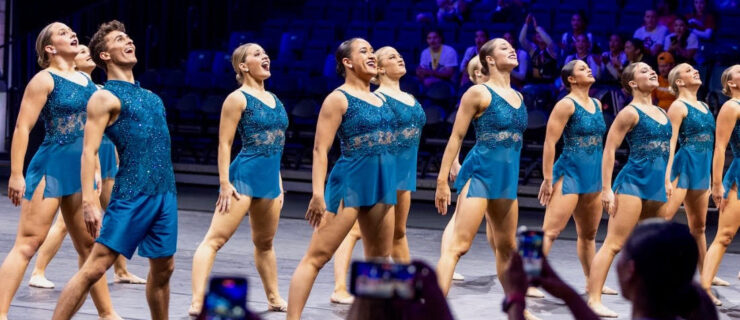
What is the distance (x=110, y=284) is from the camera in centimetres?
722

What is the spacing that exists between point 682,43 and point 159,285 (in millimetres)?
7643

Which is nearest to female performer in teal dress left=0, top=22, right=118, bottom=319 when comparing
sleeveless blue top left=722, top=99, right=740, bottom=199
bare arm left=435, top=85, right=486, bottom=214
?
bare arm left=435, top=85, right=486, bottom=214

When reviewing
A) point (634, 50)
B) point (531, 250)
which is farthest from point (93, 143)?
point (634, 50)

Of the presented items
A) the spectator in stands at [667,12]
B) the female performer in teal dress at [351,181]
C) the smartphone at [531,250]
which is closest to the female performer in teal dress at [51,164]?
the female performer in teal dress at [351,181]

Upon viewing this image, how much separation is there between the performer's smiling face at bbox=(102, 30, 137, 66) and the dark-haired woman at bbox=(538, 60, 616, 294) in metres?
2.83

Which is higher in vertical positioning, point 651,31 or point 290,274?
point 651,31

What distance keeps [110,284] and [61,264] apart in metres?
0.84

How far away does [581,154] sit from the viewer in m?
7.15

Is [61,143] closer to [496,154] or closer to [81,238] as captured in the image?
[81,238]

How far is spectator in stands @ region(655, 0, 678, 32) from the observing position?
39.1 ft

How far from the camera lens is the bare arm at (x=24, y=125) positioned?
5.57m

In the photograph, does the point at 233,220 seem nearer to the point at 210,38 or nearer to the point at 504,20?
the point at 504,20

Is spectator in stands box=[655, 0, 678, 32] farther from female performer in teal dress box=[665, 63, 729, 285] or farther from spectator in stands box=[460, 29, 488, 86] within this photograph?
female performer in teal dress box=[665, 63, 729, 285]

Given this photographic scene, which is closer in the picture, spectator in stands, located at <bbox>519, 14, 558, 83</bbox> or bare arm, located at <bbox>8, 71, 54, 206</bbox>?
bare arm, located at <bbox>8, 71, 54, 206</bbox>
